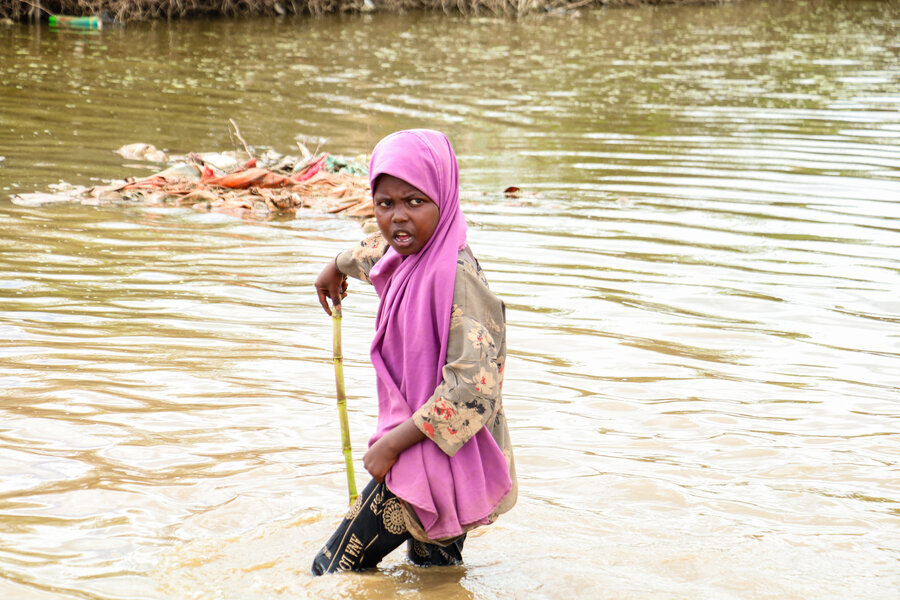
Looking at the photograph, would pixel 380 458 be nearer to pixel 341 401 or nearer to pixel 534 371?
pixel 341 401

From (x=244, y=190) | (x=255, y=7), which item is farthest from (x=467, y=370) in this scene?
(x=255, y=7)

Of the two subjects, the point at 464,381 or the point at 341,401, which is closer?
the point at 464,381

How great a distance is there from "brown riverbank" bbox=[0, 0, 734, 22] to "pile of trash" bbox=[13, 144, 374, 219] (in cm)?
1298

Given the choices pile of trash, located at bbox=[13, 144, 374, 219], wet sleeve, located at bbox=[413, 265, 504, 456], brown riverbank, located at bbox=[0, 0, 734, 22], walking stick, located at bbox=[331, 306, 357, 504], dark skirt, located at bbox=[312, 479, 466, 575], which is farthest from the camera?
brown riverbank, located at bbox=[0, 0, 734, 22]

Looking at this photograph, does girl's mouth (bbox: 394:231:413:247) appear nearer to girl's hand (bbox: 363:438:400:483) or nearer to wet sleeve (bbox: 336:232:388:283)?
wet sleeve (bbox: 336:232:388:283)

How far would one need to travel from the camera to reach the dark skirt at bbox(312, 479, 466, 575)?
2.47m

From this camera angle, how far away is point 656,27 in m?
23.4

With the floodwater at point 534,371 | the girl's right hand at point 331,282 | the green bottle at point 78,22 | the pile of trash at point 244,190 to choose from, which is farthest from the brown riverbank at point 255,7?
the girl's right hand at point 331,282

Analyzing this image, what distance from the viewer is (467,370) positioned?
7.37 feet

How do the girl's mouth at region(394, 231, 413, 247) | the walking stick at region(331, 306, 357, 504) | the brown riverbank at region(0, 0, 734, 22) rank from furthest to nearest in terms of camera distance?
the brown riverbank at region(0, 0, 734, 22) < the walking stick at region(331, 306, 357, 504) < the girl's mouth at region(394, 231, 413, 247)

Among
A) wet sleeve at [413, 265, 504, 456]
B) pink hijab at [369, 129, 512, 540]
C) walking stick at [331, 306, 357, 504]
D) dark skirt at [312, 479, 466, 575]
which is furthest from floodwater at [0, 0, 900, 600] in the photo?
wet sleeve at [413, 265, 504, 456]

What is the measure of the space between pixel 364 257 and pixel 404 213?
37cm

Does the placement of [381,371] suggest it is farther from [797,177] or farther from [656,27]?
[656,27]

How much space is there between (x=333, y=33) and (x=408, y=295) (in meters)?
19.6
